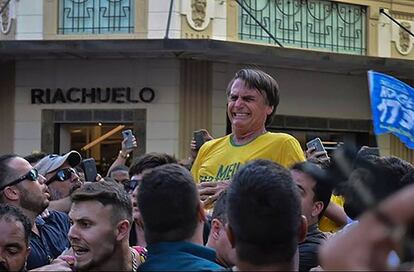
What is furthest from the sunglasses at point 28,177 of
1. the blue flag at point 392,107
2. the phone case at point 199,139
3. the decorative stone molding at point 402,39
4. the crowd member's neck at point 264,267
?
the decorative stone molding at point 402,39

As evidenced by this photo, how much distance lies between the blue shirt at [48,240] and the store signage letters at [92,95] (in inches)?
385

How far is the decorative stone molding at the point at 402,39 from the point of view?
1802 cm

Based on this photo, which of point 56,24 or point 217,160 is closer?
point 217,160

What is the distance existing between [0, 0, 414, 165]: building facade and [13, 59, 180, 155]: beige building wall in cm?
2

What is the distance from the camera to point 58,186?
7113mm

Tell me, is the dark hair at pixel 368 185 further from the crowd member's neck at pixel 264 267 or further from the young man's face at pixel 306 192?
the young man's face at pixel 306 192

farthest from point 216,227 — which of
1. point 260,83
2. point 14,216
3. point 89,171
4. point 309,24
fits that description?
point 309,24

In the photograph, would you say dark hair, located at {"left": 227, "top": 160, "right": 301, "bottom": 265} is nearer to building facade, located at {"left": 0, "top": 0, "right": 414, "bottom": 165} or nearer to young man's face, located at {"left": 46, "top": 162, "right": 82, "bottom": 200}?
young man's face, located at {"left": 46, "top": 162, "right": 82, "bottom": 200}

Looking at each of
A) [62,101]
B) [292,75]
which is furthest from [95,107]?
[292,75]

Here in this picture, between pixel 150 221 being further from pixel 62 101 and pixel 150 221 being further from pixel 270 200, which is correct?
pixel 62 101

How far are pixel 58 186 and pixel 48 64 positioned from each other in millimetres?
9508

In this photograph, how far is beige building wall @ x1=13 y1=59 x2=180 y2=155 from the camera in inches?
617

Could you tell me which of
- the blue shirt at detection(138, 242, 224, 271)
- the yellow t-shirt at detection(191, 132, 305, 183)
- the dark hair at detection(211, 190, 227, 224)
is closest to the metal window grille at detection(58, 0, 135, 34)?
the yellow t-shirt at detection(191, 132, 305, 183)

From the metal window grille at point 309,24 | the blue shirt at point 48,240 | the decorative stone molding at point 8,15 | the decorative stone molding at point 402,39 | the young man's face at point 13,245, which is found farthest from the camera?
the decorative stone molding at point 402,39
